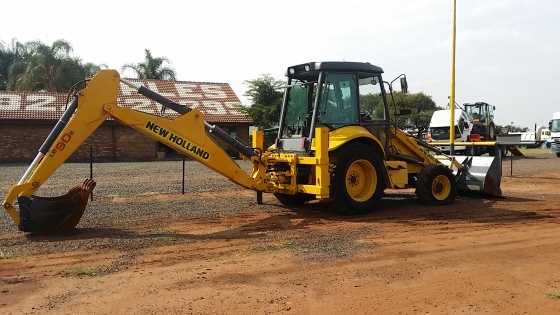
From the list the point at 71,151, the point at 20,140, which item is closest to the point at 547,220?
the point at 71,151

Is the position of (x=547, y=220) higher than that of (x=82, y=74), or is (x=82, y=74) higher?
(x=82, y=74)

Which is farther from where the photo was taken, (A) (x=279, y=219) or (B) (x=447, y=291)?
(A) (x=279, y=219)

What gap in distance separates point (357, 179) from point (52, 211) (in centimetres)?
509

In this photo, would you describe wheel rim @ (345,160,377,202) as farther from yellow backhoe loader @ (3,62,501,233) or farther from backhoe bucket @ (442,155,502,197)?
backhoe bucket @ (442,155,502,197)

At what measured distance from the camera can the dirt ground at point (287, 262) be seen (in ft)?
15.8

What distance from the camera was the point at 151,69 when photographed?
4366 cm

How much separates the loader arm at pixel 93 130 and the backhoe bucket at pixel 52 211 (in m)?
0.01

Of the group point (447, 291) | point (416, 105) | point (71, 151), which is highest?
point (416, 105)

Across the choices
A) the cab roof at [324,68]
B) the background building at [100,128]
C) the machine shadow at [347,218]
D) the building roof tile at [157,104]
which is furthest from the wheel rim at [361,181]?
the building roof tile at [157,104]

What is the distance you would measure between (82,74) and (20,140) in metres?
12.8

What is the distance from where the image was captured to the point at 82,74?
137ft

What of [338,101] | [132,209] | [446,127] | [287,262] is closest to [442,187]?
[338,101]

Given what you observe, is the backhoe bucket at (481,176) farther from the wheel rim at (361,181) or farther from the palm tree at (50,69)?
the palm tree at (50,69)

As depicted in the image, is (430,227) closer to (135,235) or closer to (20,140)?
(135,235)
